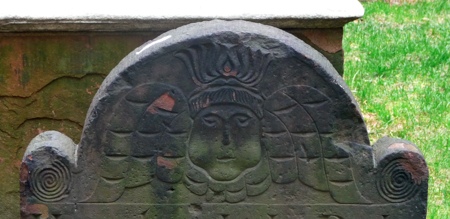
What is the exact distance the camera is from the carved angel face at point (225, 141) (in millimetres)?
2828

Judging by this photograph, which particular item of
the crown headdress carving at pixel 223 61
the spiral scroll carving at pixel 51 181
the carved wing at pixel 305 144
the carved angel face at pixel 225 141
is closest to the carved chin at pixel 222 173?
the carved angel face at pixel 225 141

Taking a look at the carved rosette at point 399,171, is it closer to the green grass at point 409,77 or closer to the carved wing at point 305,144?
the carved wing at point 305,144

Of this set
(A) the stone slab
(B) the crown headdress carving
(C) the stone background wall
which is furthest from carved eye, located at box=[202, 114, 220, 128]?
(C) the stone background wall

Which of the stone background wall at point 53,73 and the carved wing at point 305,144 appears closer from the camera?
the carved wing at point 305,144

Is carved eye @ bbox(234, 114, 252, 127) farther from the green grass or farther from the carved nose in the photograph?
the green grass

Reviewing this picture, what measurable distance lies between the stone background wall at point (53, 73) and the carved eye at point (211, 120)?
1.04 m

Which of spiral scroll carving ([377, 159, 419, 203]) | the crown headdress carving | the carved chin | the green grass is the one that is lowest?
the green grass

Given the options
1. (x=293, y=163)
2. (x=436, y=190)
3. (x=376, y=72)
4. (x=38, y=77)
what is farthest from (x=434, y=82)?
(x=293, y=163)

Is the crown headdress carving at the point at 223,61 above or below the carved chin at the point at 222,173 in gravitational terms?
above

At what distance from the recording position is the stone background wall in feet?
12.6

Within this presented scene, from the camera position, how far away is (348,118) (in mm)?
2836

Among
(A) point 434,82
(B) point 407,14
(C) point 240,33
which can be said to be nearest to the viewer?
(C) point 240,33

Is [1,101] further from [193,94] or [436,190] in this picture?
[436,190]

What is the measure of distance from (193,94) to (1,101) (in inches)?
57.6
